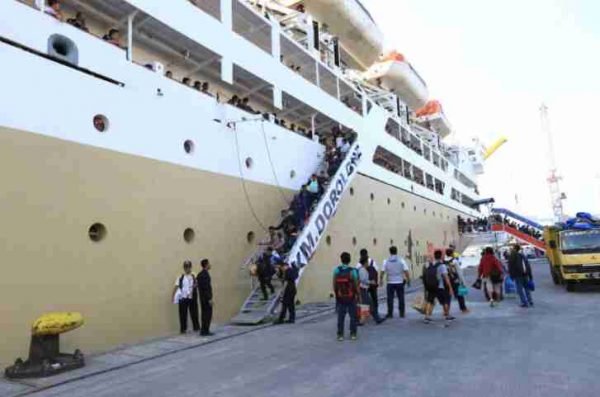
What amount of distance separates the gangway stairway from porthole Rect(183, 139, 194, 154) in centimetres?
295

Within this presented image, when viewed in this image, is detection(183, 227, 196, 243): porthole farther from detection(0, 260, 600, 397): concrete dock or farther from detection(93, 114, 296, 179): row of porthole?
detection(0, 260, 600, 397): concrete dock

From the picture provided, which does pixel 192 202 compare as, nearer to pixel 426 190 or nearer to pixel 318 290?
pixel 318 290

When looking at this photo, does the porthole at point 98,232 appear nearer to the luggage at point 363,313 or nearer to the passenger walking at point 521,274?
the luggage at point 363,313

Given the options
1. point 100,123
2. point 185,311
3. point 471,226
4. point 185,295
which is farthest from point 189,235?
point 471,226

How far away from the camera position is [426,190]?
28094mm

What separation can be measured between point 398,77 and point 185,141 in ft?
67.5

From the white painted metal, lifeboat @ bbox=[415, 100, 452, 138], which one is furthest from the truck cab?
lifeboat @ bbox=[415, 100, 452, 138]

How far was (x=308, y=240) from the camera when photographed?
1234 centimetres

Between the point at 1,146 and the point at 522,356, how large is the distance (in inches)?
289

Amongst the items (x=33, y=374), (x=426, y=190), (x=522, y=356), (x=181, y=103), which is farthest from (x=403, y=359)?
(x=426, y=190)

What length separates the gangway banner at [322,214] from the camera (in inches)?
469

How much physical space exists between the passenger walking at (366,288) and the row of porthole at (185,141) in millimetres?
3957

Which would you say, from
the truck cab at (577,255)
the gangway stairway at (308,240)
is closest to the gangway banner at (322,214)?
the gangway stairway at (308,240)

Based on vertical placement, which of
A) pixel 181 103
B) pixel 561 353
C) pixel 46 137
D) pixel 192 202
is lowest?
pixel 561 353
